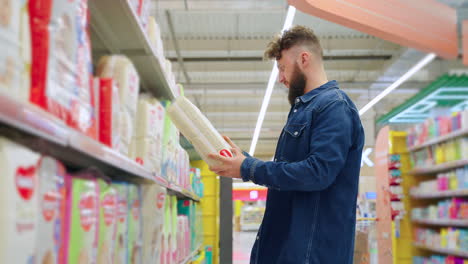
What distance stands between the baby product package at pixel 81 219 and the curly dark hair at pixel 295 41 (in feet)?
4.20

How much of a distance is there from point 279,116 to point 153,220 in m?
16.5

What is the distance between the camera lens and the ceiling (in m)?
8.84

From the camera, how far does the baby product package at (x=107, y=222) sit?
4.10 ft

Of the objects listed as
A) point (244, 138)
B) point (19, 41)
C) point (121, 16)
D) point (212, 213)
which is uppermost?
point (244, 138)

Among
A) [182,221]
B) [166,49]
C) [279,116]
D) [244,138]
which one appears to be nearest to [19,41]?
[182,221]

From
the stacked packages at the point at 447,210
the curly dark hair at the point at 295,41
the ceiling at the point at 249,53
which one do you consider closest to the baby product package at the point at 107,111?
the curly dark hair at the point at 295,41

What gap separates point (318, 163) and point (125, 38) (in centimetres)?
88

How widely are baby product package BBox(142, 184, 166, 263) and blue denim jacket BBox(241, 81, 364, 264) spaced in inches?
14.7

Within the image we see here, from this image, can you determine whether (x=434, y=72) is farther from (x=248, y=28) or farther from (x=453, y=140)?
(x=453, y=140)

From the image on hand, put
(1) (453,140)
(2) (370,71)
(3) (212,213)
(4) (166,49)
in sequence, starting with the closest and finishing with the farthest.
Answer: (1) (453,140) < (3) (212,213) < (4) (166,49) < (2) (370,71)

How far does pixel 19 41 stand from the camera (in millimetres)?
810

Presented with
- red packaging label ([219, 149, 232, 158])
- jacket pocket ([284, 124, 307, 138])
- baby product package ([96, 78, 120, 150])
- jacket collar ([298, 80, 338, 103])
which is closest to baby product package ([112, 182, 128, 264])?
baby product package ([96, 78, 120, 150])

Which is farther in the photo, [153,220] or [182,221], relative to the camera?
[182,221]

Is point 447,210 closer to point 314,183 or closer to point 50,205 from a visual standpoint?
point 314,183
